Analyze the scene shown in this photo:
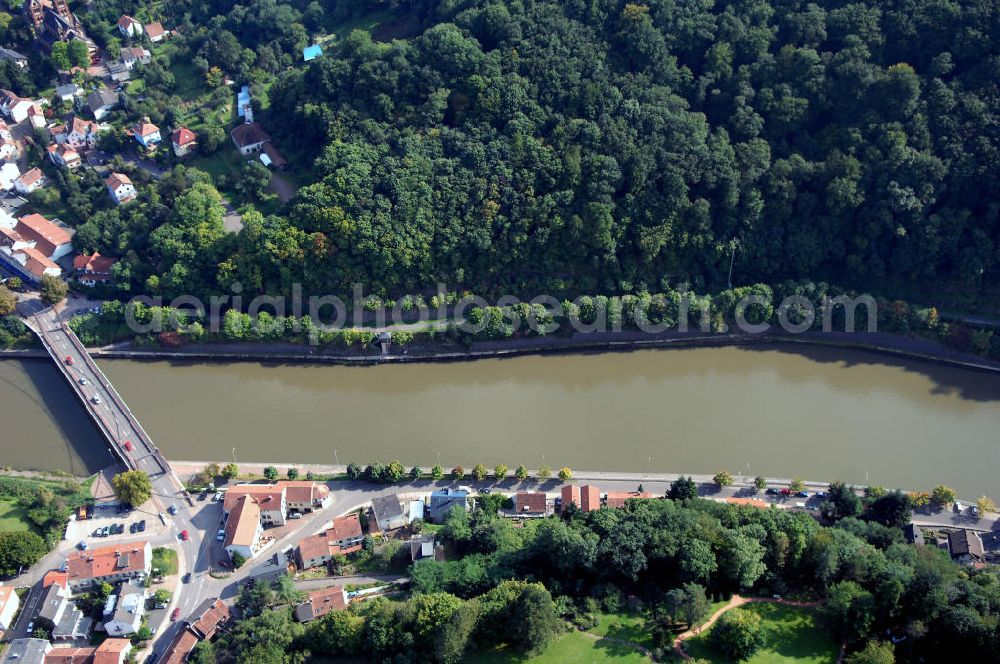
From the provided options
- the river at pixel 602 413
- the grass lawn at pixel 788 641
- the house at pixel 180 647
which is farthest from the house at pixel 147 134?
the grass lawn at pixel 788 641

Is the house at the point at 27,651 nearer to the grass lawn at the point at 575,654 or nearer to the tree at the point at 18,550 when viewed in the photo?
the tree at the point at 18,550

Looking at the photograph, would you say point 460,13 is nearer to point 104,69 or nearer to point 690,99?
point 690,99

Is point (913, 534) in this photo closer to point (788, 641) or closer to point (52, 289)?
point (788, 641)

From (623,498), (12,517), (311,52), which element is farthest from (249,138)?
(623,498)

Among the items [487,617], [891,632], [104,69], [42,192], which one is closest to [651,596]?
[487,617]

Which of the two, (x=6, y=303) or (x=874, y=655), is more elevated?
(x=6, y=303)

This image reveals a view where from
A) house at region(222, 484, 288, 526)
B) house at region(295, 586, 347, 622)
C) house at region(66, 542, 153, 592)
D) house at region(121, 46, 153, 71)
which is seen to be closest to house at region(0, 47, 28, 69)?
house at region(121, 46, 153, 71)

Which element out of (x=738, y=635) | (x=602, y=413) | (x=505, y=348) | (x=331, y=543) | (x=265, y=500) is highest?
(x=505, y=348)

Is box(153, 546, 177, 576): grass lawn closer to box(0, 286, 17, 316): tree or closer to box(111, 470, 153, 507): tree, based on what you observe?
box(111, 470, 153, 507): tree
